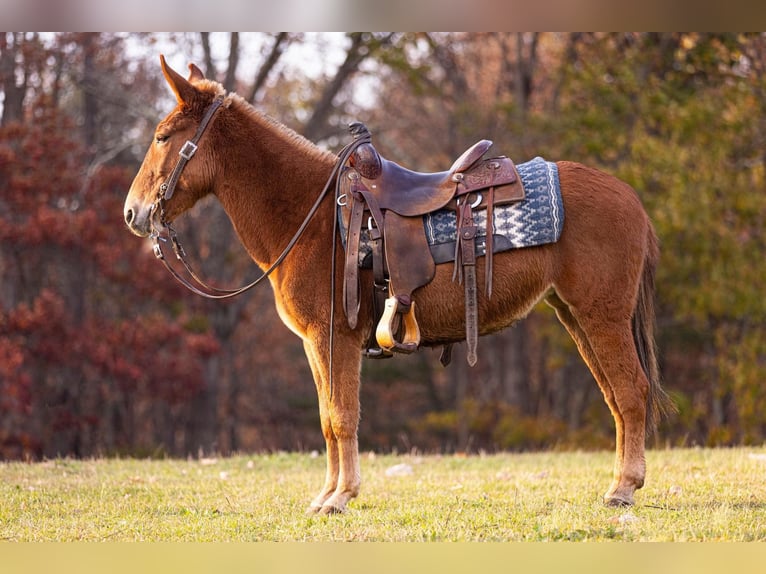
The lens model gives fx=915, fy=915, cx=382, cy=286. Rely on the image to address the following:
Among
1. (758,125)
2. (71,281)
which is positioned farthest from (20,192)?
(758,125)

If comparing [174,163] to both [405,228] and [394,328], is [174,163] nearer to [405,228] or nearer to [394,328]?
[405,228]

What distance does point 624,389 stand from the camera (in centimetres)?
576

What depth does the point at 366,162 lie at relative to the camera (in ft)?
19.4

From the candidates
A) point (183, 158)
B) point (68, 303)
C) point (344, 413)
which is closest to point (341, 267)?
point (344, 413)

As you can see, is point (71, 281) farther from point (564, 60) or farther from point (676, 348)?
point (676, 348)

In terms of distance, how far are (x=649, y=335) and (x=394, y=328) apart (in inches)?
68.8

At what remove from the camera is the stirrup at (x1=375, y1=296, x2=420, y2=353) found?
556 centimetres

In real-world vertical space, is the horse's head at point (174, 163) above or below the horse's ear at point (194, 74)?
below

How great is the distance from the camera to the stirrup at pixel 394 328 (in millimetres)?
5559

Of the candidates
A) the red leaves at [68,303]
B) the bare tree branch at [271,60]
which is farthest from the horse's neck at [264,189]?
the bare tree branch at [271,60]

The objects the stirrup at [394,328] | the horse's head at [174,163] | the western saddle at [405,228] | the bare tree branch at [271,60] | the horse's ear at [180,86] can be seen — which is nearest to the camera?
the stirrup at [394,328]

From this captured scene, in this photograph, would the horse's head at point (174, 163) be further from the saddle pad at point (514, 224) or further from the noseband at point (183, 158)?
the saddle pad at point (514, 224)

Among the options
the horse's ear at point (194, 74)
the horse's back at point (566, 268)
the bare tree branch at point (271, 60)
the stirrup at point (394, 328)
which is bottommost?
the stirrup at point (394, 328)

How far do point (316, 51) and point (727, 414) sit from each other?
11317 millimetres
